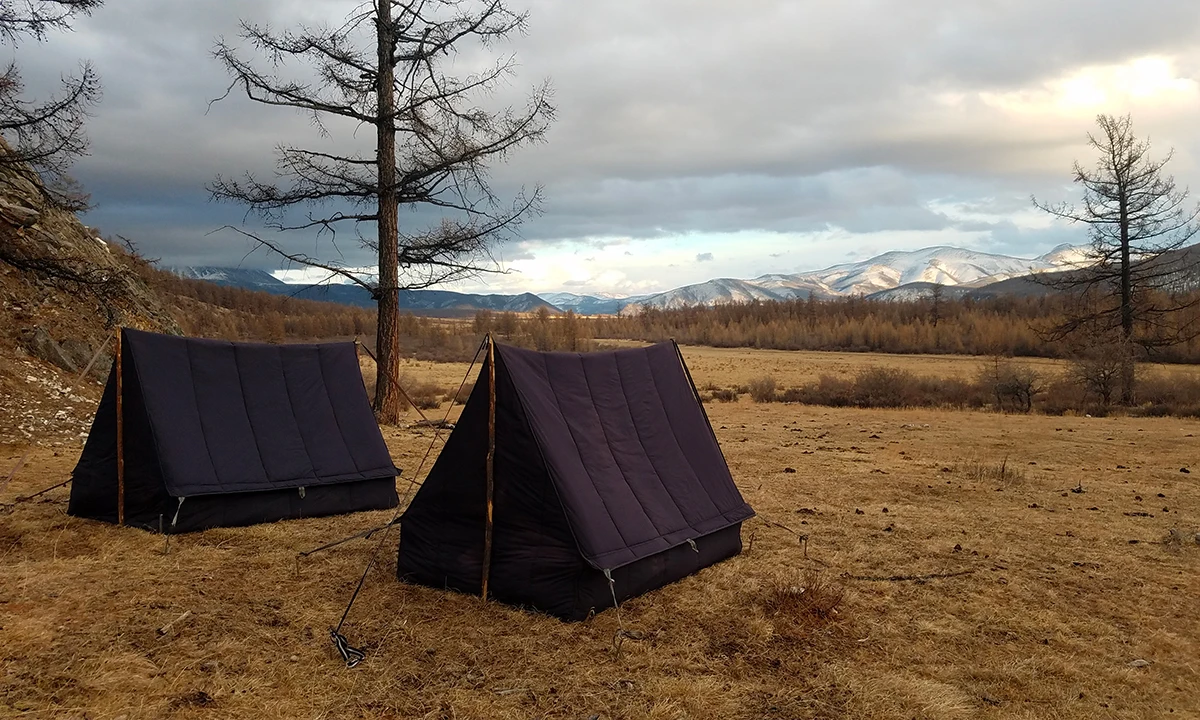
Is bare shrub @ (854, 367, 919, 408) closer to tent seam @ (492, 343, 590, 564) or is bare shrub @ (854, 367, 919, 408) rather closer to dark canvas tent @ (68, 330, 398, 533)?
dark canvas tent @ (68, 330, 398, 533)

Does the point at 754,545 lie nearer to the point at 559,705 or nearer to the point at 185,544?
the point at 559,705

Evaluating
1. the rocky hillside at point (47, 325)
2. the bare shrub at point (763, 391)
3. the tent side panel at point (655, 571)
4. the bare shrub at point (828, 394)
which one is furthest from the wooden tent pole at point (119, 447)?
the bare shrub at point (763, 391)

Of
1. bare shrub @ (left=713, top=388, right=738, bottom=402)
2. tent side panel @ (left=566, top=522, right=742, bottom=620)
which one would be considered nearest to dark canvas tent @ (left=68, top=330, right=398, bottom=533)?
tent side panel @ (left=566, top=522, right=742, bottom=620)

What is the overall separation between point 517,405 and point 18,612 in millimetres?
3910

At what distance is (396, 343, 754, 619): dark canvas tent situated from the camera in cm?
586

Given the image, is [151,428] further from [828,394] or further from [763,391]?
[763,391]

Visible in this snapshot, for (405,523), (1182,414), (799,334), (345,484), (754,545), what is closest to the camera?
(405,523)

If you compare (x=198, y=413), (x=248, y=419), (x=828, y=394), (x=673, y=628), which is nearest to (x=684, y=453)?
(x=673, y=628)

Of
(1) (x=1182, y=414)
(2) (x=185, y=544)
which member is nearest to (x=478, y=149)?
(2) (x=185, y=544)

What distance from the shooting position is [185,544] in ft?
24.5

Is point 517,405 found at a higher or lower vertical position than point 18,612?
higher

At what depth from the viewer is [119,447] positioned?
311 inches

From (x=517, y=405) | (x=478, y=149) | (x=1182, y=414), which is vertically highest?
(x=478, y=149)

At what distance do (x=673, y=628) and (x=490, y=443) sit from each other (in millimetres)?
2066
